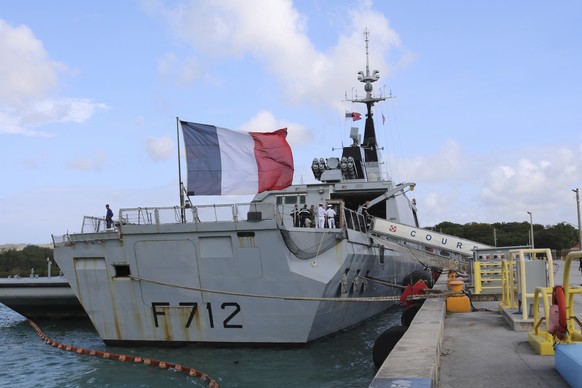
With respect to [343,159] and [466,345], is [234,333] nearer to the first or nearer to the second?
[466,345]

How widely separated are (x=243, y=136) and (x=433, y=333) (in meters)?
7.33

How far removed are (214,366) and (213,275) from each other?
2080 mm

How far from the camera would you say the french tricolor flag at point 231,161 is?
13.4 meters

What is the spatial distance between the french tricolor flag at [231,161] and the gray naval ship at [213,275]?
1.74 feet

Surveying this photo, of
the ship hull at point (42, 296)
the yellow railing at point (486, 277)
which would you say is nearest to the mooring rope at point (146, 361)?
the ship hull at point (42, 296)

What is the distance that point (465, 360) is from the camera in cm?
Answer: 705

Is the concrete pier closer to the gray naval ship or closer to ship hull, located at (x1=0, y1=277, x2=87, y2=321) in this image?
the gray naval ship

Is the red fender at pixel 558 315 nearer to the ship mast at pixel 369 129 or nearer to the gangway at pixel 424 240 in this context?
the gangway at pixel 424 240

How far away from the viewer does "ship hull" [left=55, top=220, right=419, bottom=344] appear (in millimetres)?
12812

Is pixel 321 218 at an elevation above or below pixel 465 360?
above

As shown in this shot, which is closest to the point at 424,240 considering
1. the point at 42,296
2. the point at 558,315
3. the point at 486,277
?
the point at 486,277

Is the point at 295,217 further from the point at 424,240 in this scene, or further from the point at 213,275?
the point at 424,240

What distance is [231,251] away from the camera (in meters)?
13.0

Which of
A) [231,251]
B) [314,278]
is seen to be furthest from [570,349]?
[231,251]
